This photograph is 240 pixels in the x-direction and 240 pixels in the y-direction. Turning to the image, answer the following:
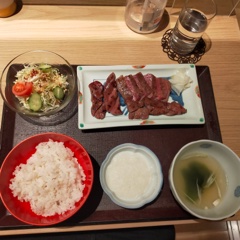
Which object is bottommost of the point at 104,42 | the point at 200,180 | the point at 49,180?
the point at 49,180

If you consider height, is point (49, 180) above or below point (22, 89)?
below

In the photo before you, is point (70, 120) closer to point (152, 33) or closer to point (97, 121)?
point (97, 121)

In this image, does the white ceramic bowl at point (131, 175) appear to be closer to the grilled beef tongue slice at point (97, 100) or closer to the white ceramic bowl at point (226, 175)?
the white ceramic bowl at point (226, 175)

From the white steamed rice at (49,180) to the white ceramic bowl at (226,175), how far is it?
454 millimetres

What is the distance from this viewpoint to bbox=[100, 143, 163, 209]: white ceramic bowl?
1.29 metres

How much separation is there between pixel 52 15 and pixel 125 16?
18.1 inches

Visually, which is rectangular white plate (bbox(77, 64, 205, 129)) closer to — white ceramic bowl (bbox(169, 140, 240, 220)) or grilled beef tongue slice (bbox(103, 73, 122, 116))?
grilled beef tongue slice (bbox(103, 73, 122, 116))

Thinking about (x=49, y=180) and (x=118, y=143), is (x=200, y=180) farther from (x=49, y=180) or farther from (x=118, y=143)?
(x=49, y=180)

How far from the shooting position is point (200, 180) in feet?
4.35

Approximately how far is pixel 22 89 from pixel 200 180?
101cm

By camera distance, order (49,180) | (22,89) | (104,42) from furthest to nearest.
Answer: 1. (104,42)
2. (22,89)
3. (49,180)

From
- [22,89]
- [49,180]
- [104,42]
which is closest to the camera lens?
[49,180]

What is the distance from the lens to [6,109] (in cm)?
144

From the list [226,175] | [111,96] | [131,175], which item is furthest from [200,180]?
[111,96]
